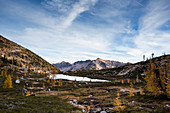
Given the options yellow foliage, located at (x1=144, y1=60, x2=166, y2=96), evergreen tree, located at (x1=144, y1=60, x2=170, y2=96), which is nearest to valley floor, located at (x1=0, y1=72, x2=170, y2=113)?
yellow foliage, located at (x1=144, y1=60, x2=166, y2=96)

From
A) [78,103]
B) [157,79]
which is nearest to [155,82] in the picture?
[157,79]

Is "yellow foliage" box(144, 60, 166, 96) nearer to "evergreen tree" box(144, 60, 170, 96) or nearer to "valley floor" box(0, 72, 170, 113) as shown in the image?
"evergreen tree" box(144, 60, 170, 96)

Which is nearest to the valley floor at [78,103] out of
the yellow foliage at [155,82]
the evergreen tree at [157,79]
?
the yellow foliage at [155,82]

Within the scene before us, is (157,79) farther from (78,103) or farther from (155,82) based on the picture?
(78,103)

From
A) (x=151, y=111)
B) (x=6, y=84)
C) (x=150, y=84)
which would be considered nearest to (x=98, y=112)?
(x=151, y=111)

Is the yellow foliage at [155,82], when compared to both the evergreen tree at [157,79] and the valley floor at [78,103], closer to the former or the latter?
the evergreen tree at [157,79]

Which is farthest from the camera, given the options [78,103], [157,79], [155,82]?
[78,103]

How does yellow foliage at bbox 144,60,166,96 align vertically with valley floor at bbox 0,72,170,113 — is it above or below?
above

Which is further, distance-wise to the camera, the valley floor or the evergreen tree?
the evergreen tree

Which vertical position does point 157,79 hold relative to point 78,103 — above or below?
above

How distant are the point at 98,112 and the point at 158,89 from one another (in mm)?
14580

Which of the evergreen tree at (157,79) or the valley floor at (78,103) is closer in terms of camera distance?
the valley floor at (78,103)

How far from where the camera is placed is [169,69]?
23047 millimetres

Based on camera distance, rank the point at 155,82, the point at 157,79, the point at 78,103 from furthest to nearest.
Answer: the point at 78,103 < the point at 155,82 < the point at 157,79
